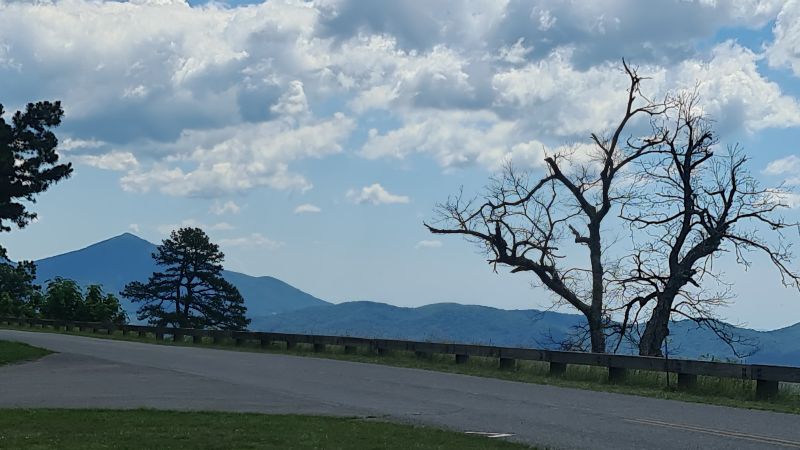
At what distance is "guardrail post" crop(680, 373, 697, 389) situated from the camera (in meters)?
19.2

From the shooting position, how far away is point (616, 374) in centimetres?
2089

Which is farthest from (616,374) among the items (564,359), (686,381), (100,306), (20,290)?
(20,290)

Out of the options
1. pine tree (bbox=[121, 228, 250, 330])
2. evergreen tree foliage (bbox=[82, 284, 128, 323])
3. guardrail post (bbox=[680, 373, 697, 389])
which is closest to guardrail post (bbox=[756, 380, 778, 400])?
guardrail post (bbox=[680, 373, 697, 389])

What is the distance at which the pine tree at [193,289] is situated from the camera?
89812mm

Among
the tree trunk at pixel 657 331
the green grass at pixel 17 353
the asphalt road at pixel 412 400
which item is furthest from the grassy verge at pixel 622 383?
the green grass at pixel 17 353

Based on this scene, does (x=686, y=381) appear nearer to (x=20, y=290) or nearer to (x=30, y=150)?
(x=30, y=150)

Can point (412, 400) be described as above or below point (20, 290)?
below

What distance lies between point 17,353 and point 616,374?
18.2 metres

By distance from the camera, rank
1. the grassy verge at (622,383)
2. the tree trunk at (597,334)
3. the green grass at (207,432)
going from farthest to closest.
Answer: the tree trunk at (597,334) < the grassy verge at (622,383) < the green grass at (207,432)

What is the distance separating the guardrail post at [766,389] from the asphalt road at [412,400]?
2.13 metres

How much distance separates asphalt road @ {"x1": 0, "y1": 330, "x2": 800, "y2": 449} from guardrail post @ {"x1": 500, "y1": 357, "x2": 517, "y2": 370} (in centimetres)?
228

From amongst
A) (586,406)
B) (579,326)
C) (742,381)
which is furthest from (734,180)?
(586,406)

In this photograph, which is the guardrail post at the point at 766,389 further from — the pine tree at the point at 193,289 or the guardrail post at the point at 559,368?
the pine tree at the point at 193,289

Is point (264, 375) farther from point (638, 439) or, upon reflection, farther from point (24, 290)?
point (24, 290)
